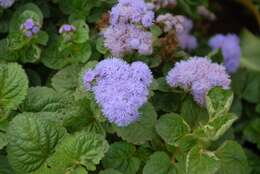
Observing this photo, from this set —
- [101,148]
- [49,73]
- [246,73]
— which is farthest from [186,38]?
[101,148]

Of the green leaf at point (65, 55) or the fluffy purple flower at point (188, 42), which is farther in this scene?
the fluffy purple flower at point (188, 42)

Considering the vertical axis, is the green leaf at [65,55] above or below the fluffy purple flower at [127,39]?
below

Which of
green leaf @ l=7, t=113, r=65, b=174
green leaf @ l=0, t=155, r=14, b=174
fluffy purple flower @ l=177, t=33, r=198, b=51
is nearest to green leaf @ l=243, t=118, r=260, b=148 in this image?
fluffy purple flower @ l=177, t=33, r=198, b=51

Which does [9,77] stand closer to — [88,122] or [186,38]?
Answer: [88,122]

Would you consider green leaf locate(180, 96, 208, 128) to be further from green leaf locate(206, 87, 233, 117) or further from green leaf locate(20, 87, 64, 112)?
green leaf locate(20, 87, 64, 112)

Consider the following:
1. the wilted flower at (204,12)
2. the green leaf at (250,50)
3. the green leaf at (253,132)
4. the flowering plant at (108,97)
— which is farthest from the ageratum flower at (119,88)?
the green leaf at (250,50)

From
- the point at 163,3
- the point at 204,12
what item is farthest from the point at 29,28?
the point at 204,12

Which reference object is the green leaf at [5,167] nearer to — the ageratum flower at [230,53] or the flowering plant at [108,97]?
the flowering plant at [108,97]
